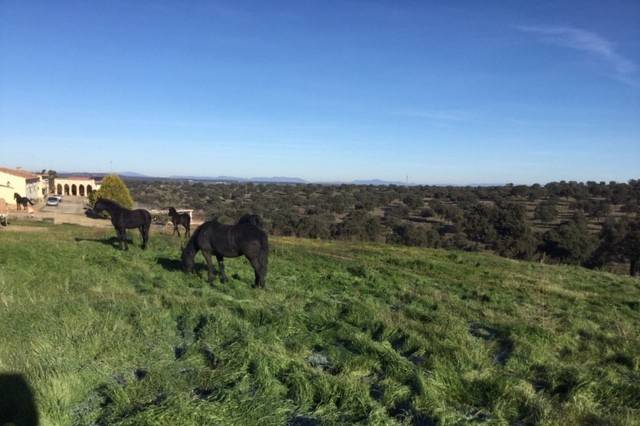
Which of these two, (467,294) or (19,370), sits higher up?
(19,370)

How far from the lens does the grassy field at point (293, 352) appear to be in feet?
15.8

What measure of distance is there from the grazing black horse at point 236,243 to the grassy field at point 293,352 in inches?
26.5

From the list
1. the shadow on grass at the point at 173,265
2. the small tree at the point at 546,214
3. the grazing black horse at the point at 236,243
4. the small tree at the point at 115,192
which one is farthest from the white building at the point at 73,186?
the grazing black horse at the point at 236,243

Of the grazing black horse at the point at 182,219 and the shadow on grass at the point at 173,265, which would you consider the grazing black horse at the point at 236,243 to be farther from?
the grazing black horse at the point at 182,219

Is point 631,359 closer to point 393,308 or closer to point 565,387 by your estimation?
point 565,387

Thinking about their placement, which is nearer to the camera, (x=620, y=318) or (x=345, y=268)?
(x=620, y=318)

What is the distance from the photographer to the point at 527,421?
15.8ft

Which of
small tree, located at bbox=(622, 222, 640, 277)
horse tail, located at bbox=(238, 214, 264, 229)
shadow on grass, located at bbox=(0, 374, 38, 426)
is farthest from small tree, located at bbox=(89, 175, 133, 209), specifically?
small tree, located at bbox=(622, 222, 640, 277)

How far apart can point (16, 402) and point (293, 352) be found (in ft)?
11.3

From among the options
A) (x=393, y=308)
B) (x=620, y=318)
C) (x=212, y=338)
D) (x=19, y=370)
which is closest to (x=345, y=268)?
(x=393, y=308)

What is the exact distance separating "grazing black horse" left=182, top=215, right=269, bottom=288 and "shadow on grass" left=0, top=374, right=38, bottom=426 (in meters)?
6.36

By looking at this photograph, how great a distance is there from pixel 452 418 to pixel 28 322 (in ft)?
22.5

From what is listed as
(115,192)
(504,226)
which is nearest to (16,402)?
(504,226)

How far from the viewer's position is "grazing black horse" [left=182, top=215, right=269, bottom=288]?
11.1m
